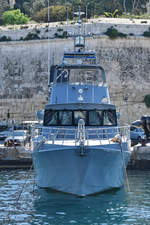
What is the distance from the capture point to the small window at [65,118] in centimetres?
2369

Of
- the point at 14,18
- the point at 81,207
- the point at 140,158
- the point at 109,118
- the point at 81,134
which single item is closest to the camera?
the point at 81,207

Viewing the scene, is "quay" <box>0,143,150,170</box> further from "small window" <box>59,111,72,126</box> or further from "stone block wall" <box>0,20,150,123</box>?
"stone block wall" <box>0,20,150,123</box>

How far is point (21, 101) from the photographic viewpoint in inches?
2233

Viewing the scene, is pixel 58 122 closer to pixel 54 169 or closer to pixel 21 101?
pixel 54 169

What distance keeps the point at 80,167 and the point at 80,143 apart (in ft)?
2.89

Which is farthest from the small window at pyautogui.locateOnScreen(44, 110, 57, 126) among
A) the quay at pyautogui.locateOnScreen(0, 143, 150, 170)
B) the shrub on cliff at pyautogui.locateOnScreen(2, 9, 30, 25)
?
the shrub on cliff at pyautogui.locateOnScreen(2, 9, 30, 25)

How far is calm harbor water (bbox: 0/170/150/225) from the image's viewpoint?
18453 mm

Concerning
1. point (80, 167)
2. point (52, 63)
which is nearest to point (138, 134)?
point (80, 167)

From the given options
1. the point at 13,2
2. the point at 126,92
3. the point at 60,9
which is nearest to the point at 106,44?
the point at 126,92

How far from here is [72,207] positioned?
65.8 ft

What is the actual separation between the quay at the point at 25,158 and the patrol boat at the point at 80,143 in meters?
7.55

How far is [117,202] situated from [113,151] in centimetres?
182

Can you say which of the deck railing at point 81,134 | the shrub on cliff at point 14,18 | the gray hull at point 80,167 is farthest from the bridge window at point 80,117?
the shrub on cliff at point 14,18

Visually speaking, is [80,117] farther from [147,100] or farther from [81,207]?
[147,100]
